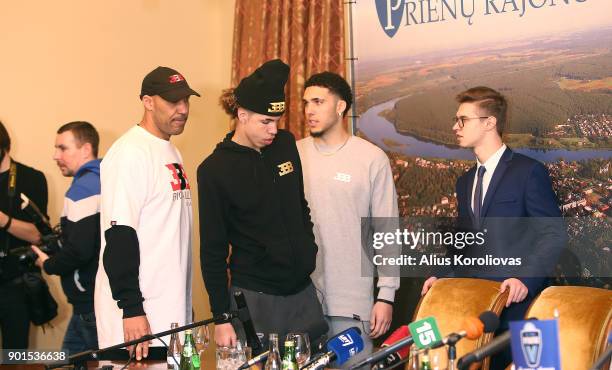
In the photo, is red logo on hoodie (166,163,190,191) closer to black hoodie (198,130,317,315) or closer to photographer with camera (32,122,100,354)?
black hoodie (198,130,317,315)

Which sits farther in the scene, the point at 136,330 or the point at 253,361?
the point at 136,330

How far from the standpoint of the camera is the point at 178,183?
380cm

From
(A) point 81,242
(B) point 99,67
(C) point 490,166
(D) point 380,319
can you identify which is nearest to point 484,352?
(D) point 380,319

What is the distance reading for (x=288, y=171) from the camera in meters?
3.87

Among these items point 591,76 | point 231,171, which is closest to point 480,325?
point 231,171

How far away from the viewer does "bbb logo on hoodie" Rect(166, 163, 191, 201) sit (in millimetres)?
3770

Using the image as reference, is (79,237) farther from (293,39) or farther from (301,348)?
(293,39)

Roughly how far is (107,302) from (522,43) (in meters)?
2.20

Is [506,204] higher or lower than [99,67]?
lower

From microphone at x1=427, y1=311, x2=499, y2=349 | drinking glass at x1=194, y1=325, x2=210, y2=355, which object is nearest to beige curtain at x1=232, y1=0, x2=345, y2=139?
drinking glass at x1=194, y1=325, x2=210, y2=355

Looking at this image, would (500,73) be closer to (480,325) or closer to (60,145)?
(60,145)

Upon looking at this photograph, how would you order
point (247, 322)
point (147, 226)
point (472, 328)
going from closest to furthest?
1. point (472, 328)
2. point (247, 322)
3. point (147, 226)

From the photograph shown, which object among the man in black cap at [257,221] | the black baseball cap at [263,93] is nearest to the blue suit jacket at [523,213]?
the man in black cap at [257,221]

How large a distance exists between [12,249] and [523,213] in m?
2.57
